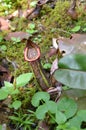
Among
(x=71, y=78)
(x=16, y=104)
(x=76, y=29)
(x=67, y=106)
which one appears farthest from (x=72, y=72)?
(x=76, y=29)

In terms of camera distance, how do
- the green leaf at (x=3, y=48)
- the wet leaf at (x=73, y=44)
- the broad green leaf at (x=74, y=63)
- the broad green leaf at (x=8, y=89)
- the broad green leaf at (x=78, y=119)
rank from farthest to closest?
the green leaf at (x=3, y=48) < the wet leaf at (x=73, y=44) < the broad green leaf at (x=8, y=89) < the broad green leaf at (x=74, y=63) < the broad green leaf at (x=78, y=119)

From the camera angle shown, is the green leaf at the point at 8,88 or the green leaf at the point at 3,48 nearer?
the green leaf at the point at 8,88

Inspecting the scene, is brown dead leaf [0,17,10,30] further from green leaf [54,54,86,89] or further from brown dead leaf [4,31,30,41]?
green leaf [54,54,86,89]

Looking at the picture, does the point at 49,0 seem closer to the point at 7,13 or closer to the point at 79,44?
the point at 7,13

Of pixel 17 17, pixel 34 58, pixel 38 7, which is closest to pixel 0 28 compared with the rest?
pixel 17 17

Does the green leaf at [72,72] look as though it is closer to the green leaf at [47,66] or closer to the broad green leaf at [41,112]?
the broad green leaf at [41,112]

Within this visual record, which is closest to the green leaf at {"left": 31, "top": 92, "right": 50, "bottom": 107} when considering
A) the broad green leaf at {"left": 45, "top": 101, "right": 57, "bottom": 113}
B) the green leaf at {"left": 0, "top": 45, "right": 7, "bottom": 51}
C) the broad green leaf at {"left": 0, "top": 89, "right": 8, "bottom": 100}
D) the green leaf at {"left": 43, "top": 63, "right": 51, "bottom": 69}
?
the broad green leaf at {"left": 45, "top": 101, "right": 57, "bottom": 113}

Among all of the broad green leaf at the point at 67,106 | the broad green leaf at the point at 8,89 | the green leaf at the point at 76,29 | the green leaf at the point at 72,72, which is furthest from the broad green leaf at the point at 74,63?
the green leaf at the point at 76,29

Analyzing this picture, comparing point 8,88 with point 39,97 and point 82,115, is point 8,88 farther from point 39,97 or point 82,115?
point 82,115
